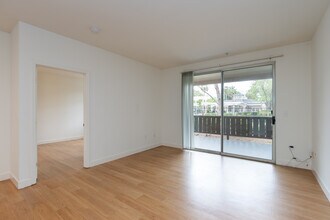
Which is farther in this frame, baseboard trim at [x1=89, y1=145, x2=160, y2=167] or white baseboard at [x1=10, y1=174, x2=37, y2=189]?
baseboard trim at [x1=89, y1=145, x2=160, y2=167]

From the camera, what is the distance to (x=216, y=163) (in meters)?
3.57

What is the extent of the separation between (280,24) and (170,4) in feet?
5.93

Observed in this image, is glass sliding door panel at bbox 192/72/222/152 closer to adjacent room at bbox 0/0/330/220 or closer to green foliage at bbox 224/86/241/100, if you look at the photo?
adjacent room at bbox 0/0/330/220

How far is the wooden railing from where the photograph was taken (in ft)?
12.9

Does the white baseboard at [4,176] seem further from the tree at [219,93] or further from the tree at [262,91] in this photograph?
the tree at [262,91]

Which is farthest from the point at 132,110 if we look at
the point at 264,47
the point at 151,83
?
the point at 264,47

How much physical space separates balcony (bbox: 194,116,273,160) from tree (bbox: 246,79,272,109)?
1.43 feet

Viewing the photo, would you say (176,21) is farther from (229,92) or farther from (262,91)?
(262,91)

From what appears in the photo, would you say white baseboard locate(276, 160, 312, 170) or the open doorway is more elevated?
the open doorway

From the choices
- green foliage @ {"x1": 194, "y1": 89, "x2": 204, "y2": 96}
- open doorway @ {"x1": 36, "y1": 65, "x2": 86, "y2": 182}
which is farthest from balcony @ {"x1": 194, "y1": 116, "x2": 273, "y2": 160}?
open doorway @ {"x1": 36, "y1": 65, "x2": 86, "y2": 182}

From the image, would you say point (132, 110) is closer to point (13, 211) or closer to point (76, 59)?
point (76, 59)

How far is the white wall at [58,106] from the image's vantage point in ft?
18.2

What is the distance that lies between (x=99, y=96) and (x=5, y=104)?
1.51 m

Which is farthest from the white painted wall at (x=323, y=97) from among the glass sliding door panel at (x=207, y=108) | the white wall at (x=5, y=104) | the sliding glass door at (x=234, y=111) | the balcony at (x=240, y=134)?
the white wall at (x=5, y=104)
